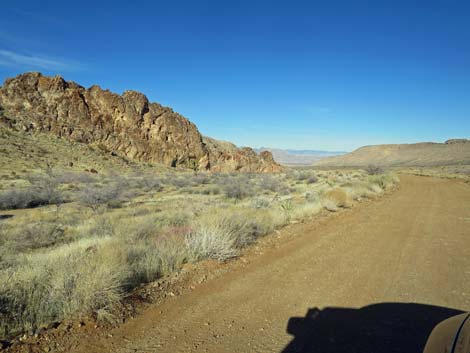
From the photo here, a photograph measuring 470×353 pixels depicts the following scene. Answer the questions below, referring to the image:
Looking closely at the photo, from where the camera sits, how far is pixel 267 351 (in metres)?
3.32

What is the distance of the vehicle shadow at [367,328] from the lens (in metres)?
3.33

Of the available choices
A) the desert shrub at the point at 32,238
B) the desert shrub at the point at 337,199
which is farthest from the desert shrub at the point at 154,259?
the desert shrub at the point at 337,199

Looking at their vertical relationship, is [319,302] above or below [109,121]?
below

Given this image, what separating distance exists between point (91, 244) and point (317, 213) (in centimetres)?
829

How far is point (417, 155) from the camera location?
15412 centimetres

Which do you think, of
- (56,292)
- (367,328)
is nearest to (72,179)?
→ (56,292)

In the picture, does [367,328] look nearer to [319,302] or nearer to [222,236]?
[319,302]

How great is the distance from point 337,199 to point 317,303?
35.4 ft

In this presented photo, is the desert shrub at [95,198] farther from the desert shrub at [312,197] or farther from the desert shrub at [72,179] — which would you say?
the desert shrub at [72,179]

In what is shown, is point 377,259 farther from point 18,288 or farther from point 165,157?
point 165,157

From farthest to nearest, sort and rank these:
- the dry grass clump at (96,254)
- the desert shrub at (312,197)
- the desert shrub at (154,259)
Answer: the desert shrub at (312,197)
the desert shrub at (154,259)
the dry grass clump at (96,254)

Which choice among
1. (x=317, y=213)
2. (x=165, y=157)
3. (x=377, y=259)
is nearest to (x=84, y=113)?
(x=165, y=157)

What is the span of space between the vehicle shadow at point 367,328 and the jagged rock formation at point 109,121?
169ft

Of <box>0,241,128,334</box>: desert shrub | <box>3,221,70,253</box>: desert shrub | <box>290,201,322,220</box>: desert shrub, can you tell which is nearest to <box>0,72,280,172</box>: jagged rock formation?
<box>3,221,70,253</box>: desert shrub
